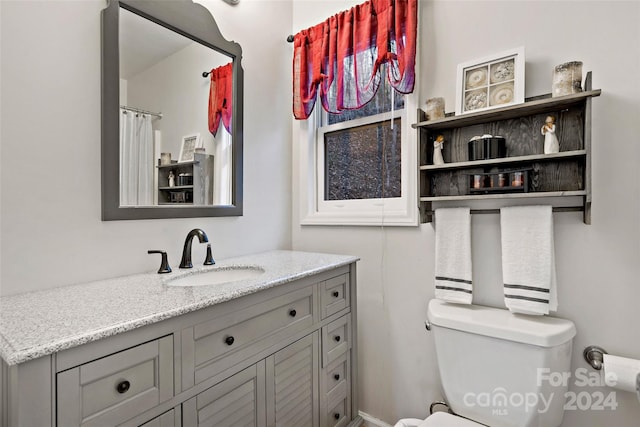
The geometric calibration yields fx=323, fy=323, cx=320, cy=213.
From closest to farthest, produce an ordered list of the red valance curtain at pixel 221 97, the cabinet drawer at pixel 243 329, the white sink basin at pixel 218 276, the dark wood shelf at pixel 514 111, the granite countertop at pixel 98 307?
the granite countertop at pixel 98 307
the cabinet drawer at pixel 243 329
the dark wood shelf at pixel 514 111
the white sink basin at pixel 218 276
the red valance curtain at pixel 221 97

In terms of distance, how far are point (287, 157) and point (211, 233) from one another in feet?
2.33

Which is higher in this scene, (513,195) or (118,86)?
(118,86)

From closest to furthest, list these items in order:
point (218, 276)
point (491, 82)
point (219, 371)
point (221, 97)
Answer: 1. point (219, 371)
2. point (491, 82)
3. point (218, 276)
4. point (221, 97)

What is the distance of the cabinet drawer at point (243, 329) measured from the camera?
0.93 meters

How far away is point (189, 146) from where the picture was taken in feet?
4.86

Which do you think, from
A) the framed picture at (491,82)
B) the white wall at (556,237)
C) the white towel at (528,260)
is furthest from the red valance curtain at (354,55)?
the white towel at (528,260)

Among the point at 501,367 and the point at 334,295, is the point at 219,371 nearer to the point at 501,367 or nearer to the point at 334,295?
the point at 334,295

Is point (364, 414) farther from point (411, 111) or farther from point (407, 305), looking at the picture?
point (411, 111)

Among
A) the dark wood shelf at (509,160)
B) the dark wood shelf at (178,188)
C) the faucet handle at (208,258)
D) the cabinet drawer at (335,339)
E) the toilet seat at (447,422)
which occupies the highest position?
the dark wood shelf at (509,160)

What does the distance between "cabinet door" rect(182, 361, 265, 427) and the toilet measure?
55cm

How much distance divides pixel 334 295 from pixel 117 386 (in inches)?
35.7

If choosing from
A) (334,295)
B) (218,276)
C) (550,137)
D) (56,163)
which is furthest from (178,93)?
(550,137)

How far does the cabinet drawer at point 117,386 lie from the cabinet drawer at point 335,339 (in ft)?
2.31

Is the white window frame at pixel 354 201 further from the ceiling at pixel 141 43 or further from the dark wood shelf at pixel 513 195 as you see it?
the ceiling at pixel 141 43
